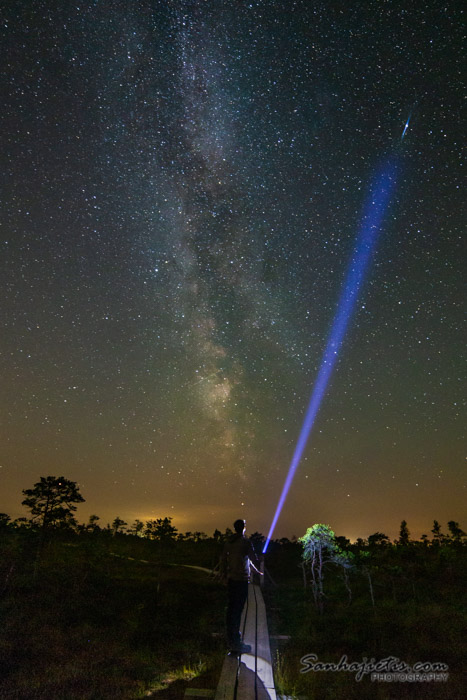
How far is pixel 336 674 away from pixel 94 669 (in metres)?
5.30

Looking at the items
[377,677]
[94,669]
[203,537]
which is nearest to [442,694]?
[377,677]

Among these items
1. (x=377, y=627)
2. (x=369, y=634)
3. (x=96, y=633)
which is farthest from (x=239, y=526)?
(x=377, y=627)

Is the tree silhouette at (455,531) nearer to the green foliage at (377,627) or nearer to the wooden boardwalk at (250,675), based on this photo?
the green foliage at (377,627)

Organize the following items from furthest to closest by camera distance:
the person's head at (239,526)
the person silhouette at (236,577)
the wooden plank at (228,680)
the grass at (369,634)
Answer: the grass at (369,634) < the person's head at (239,526) < the person silhouette at (236,577) < the wooden plank at (228,680)

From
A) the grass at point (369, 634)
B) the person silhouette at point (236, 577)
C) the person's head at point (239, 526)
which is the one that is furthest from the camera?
the grass at point (369, 634)

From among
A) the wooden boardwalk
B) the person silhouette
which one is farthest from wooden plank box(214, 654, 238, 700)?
the person silhouette

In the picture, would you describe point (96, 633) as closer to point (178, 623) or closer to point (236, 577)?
point (178, 623)

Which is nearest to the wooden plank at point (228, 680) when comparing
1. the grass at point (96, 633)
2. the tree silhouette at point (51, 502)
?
the grass at point (96, 633)

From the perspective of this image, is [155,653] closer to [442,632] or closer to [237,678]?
[237,678]

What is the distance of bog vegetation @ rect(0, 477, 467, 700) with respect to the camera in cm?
812

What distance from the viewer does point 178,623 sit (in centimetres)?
1471

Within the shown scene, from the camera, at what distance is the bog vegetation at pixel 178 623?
8.12m

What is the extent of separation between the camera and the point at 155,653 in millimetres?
10492

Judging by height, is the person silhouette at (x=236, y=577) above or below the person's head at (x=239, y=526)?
below
